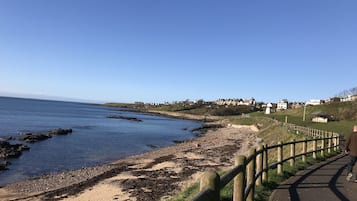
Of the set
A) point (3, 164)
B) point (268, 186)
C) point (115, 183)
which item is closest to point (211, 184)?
point (268, 186)

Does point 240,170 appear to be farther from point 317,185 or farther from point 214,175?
point 317,185

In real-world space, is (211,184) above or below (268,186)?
above

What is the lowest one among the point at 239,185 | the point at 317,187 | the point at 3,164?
the point at 3,164

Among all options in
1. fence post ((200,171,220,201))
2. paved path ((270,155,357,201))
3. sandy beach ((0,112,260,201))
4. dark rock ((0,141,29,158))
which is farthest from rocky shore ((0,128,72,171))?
fence post ((200,171,220,201))

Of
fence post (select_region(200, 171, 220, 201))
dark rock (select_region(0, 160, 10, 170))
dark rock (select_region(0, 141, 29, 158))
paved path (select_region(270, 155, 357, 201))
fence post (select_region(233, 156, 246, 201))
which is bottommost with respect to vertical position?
dark rock (select_region(0, 160, 10, 170))

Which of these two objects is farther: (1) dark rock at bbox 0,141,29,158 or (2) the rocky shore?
(1) dark rock at bbox 0,141,29,158

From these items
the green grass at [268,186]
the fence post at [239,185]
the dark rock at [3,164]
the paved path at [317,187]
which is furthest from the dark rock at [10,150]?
the fence post at [239,185]

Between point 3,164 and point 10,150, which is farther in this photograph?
point 10,150

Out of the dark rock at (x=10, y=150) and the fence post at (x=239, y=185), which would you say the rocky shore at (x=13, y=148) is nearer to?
the dark rock at (x=10, y=150)

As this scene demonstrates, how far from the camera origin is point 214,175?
3.61 meters

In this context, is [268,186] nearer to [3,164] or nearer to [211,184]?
[211,184]

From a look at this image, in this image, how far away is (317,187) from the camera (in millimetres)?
10648

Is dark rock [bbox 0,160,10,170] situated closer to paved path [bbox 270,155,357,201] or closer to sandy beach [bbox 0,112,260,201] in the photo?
sandy beach [bbox 0,112,260,201]

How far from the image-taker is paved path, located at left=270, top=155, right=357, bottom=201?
922 cm
